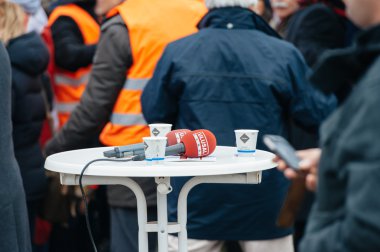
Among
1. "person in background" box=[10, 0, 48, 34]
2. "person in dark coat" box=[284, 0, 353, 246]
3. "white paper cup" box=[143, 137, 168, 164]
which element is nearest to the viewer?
"white paper cup" box=[143, 137, 168, 164]

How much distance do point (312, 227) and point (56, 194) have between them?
12.1ft

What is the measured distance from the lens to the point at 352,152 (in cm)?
171

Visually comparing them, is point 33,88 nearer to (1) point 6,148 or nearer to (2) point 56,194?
(2) point 56,194

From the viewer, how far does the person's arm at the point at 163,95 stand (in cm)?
391

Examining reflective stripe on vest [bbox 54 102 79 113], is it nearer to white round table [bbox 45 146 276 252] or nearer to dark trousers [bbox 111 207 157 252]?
dark trousers [bbox 111 207 157 252]

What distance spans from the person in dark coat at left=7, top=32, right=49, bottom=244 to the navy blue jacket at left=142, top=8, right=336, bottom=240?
138 cm

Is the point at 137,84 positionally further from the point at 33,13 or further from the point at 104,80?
the point at 33,13

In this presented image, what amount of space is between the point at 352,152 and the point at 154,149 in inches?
52.1

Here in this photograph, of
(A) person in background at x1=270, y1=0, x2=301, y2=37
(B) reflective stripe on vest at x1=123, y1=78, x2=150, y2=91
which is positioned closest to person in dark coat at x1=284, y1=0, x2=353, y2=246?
(A) person in background at x1=270, y1=0, x2=301, y2=37

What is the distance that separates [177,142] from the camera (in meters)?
3.22

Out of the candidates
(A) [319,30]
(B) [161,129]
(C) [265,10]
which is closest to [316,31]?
(A) [319,30]

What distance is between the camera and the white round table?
2812mm

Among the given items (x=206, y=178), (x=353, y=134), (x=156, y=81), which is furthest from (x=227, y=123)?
(x=353, y=134)

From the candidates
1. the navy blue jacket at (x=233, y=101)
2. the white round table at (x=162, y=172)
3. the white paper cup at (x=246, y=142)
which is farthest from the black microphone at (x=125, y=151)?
the navy blue jacket at (x=233, y=101)
